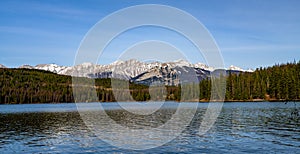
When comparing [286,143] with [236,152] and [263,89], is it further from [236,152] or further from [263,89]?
[263,89]

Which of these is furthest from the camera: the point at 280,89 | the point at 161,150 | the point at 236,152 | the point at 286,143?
the point at 280,89

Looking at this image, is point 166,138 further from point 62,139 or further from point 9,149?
point 9,149

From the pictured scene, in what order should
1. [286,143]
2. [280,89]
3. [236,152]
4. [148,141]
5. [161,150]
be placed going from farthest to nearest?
[280,89]
[148,141]
[286,143]
[161,150]
[236,152]

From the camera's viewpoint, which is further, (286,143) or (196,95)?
(196,95)

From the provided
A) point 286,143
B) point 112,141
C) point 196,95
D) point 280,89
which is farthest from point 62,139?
point 196,95

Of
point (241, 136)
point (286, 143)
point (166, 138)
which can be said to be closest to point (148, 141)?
point (166, 138)

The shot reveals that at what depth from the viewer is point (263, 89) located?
A: 148 m

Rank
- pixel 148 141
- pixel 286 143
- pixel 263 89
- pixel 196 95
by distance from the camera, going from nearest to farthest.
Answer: pixel 286 143
pixel 148 141
pixel 263 89
pixel 196 95

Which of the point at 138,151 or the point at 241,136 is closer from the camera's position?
the point at 138,151

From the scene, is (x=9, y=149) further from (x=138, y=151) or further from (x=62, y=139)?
(x=138, y=151)

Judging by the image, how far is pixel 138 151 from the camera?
87.9 feet

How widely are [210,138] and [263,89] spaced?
123 m

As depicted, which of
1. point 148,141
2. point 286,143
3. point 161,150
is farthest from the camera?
point 148,141

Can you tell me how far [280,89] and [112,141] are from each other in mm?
119850
